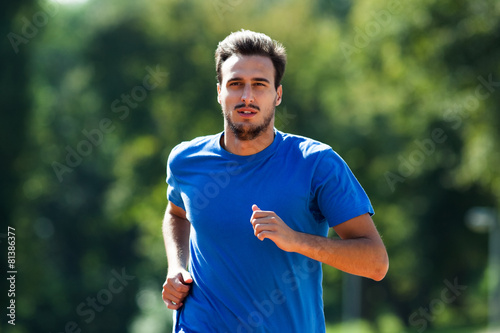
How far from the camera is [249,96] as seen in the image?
3.68 metres

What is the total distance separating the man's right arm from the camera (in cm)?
388

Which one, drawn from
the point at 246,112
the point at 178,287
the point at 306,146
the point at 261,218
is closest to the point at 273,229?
the point at 261,218

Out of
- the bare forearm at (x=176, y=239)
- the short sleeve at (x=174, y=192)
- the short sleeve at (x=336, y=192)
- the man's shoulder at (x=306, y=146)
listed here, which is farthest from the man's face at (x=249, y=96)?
the bare forearm at (x=176, y=239)

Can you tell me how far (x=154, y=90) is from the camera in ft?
101

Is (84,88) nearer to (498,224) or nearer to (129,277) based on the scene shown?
(129,277)

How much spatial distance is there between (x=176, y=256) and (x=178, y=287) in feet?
0.92

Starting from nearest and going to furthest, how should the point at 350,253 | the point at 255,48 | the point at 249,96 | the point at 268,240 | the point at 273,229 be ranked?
1. the point at 273,229
2. the point at 350,253
3. the point at 268,240
4. the point at 249,96
5. the point at 255,48

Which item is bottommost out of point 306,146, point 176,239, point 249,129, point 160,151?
point 176,239

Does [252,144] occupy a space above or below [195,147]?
below

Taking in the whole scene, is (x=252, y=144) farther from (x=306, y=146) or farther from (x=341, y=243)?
(x=341, y=243)

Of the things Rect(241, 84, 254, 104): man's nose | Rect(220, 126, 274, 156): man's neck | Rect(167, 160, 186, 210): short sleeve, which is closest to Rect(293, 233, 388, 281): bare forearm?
Rect(220, 126, 274, 156): man's neck

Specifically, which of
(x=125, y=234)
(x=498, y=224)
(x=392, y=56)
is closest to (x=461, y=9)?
(x=392, y=56)

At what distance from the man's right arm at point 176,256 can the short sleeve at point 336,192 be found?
31.8 inches

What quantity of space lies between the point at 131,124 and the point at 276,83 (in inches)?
1094
